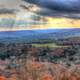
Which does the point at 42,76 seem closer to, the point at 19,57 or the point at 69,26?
the point at 19,57

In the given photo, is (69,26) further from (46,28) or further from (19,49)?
(19,49)

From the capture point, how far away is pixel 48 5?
2.81 meters

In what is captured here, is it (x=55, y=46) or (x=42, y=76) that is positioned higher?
(x=55, y=46)

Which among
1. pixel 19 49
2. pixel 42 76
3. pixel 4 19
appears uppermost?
pixel 4 19

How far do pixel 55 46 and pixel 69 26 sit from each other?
0.23 metres

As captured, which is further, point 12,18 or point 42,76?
point 12,18

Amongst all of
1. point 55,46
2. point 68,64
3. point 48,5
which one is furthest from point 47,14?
point 68,64

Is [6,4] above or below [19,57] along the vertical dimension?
above

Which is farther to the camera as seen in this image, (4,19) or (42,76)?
(4,19)

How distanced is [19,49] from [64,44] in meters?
0.38

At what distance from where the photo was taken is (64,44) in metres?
2.74

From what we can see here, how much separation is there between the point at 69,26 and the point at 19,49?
480 mm

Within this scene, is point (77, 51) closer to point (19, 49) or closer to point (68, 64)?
point (68, 64)

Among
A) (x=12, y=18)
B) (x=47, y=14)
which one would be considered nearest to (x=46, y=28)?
(x=47, y=14)
